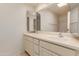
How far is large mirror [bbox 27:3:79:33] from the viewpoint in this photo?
76.8 inches

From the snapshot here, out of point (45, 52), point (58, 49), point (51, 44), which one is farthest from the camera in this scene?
point (45, 52)

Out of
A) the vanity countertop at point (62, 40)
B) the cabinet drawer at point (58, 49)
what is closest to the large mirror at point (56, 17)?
the vanity countertop at point (62, 40)

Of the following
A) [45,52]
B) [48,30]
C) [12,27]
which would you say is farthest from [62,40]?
[12,27]

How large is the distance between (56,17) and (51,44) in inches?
19.2

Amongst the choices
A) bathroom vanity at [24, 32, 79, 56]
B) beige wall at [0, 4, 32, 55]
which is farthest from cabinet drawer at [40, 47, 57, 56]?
beige wall at [0, 4, 32, 55]

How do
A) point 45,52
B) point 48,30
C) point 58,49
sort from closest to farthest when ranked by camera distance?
1. point 58,49
2. point 45,52
3. point 48,30

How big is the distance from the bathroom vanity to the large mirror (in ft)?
0.38

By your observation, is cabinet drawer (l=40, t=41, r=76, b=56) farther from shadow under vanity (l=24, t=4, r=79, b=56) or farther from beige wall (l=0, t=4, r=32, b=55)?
beige wall (l=0, t=4, r=32, b=55)

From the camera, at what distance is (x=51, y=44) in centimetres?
174

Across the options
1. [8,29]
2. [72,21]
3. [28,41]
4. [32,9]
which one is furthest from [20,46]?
[72,21]

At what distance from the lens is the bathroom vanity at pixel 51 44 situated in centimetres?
141

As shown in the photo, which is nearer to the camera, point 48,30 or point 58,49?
point 58,49

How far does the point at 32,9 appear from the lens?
2037 millimetres

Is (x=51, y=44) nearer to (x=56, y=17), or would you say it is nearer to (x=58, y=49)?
(x=58, y=49)
